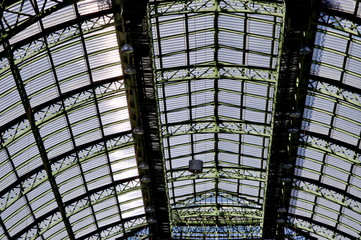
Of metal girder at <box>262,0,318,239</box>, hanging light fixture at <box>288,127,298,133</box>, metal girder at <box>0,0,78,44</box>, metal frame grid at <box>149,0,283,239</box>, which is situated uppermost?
metal frame grid at <box>149,0,283,239</box>

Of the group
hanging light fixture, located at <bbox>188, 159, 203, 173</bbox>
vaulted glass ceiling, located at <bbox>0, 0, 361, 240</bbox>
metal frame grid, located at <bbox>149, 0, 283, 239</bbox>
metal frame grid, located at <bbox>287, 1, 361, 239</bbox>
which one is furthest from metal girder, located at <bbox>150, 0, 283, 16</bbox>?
hanging light fixture, located at <bbox>188, 159, 203, 173</bbox>

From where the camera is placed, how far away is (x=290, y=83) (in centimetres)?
4019

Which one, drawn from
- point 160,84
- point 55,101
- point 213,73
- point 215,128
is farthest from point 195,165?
point 55,101

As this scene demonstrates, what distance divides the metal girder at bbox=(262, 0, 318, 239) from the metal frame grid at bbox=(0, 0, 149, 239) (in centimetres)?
1136

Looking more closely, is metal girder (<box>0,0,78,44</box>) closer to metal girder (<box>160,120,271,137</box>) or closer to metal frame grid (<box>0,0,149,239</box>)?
metal frame grid (<box>0,0,149,239</box>)

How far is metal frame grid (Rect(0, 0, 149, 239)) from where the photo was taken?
35594mm

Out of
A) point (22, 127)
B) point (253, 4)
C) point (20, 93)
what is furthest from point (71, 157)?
point (253, 4)

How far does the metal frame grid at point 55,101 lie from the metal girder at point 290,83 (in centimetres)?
1136

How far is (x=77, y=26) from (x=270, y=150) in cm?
1901

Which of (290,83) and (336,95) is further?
(336,95)

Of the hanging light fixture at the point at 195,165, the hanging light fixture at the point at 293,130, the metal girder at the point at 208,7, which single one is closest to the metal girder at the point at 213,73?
the hanging light fixture at the point at 293,130

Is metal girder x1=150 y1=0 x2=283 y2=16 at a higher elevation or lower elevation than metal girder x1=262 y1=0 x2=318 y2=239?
higher

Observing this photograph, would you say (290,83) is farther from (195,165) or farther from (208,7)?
(195,165)

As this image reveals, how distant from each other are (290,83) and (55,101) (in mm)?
16847
